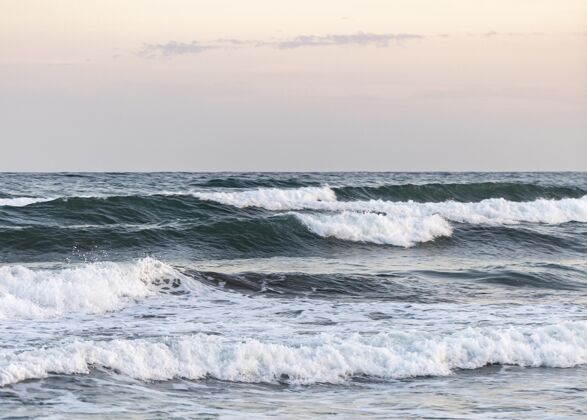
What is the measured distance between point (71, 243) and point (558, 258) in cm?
1122

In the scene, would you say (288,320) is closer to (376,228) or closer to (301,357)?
(301,357)

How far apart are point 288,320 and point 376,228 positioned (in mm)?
12436

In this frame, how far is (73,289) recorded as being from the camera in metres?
12.9

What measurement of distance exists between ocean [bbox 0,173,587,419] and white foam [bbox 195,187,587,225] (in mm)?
4768

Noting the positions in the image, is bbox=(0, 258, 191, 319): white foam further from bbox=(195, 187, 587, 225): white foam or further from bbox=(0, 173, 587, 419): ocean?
bbox=(195, 187, 587, 225): white foam

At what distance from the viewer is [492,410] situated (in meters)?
8.18

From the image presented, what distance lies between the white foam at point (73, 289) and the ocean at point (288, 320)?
1.1 inches

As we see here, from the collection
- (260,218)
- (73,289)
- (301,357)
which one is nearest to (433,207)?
(260,218)

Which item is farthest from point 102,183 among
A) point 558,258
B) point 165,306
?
point 165,306

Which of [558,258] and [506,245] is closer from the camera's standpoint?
[558,258]

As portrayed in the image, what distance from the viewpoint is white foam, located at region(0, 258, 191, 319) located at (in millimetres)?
12097

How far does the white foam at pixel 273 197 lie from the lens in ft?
100

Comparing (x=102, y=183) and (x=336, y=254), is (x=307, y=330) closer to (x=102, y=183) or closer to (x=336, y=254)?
(x=336, y=254)

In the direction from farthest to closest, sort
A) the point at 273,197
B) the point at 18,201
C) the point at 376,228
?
1. the point at 273,197
2. the point at 18,201
3. the point at 376,228
